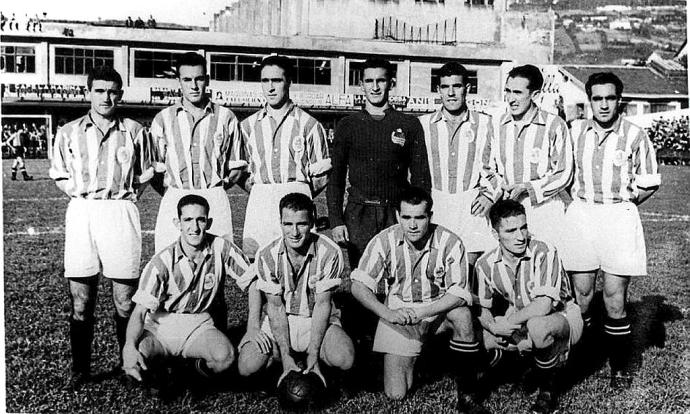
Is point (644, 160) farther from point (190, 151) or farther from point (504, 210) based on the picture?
point (190, 151)

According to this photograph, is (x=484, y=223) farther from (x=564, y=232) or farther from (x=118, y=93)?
(x=118, y=93)

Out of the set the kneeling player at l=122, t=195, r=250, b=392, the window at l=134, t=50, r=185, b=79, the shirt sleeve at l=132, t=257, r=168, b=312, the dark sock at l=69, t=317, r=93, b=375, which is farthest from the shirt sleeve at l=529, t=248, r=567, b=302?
the window at l=134, t=50, r=185, b=79

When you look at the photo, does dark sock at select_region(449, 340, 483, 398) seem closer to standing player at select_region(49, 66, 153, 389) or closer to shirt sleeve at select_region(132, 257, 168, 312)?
shirt sleeve at select_region(132, 257, 168, 312)

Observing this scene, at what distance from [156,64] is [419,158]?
7.58 ft

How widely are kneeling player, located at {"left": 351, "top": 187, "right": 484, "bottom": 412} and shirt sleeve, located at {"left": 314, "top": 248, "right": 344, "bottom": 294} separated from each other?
0.27 feet

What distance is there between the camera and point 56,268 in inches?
191

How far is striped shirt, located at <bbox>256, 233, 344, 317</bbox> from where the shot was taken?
3.36m

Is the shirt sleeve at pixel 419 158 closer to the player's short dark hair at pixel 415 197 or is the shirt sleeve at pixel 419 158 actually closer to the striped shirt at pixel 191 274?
the player's short dark hair at pixel 415 197

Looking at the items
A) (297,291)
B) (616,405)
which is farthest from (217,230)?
(616,405)

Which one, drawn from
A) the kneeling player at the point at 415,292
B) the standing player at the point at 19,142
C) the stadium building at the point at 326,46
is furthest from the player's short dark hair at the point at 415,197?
the standing player at the point at 19,142

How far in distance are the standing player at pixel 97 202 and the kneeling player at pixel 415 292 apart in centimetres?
114

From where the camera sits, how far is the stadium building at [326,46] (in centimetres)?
407

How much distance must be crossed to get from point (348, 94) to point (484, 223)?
1356 millimetres

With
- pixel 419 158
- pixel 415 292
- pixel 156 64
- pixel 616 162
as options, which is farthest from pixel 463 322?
pixel 156 64
